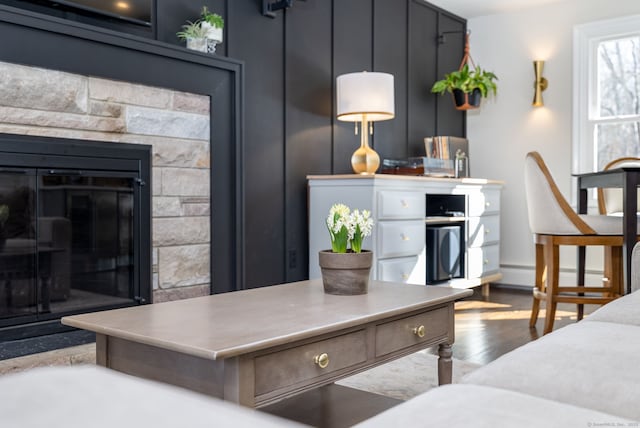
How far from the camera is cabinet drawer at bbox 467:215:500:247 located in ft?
14.6

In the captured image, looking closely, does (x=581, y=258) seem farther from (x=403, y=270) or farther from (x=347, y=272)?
(x=347, y=272)

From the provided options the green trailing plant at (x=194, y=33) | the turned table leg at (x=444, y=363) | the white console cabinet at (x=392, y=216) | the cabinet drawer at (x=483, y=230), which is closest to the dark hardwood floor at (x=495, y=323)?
the white console cabinet at (x=392, y=216)

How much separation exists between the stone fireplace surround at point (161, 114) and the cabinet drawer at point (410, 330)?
147 cm

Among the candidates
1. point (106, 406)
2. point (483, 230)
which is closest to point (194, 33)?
point (483, 230)

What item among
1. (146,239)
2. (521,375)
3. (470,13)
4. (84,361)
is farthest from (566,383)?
(470,13)

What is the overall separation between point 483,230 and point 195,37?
104 inches

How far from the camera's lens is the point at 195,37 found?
2.99 meters

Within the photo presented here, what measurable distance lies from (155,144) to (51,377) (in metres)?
2.39

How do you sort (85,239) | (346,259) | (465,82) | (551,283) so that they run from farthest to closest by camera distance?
1. (465,82)
2. (551,283)
3. (85,239)
4. (346,259)

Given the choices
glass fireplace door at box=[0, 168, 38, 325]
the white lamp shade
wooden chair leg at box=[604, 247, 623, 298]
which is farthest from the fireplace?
wooden chair leg at box=[604, 247, 623, 298]

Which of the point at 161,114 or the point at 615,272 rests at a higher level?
the point at 161,114

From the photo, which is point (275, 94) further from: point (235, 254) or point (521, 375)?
point (521, 375)

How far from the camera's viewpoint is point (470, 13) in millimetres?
5309

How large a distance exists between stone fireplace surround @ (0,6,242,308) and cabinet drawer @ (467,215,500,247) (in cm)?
199
